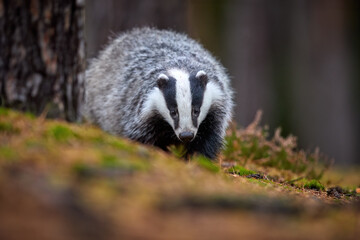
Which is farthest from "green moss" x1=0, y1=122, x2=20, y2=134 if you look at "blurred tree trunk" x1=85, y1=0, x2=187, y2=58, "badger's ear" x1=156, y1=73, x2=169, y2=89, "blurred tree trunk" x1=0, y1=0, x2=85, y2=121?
"blurred tree trunk" x1=85, y1=0, x2=187, y2=58

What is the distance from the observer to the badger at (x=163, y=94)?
16.9 ft

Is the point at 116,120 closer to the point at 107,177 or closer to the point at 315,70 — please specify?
the point at 107,177

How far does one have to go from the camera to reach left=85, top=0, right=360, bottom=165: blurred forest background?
16.8m

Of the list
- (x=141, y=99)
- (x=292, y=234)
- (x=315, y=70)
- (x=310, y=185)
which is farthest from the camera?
(x=315, y=70)

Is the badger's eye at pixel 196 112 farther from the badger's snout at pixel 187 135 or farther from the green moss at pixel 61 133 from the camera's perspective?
the green moss at pixel 61 133

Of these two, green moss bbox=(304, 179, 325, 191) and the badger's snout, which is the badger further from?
green moss bbox=(304, 179, 325, 191)

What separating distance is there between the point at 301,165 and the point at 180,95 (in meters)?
1.71

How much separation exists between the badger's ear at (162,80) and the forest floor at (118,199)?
1523mm

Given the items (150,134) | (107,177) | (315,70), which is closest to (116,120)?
(150,134)

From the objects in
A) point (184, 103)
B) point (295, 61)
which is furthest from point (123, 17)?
point (295, 61)

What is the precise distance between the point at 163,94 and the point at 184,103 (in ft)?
0.86

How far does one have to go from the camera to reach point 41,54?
421cm

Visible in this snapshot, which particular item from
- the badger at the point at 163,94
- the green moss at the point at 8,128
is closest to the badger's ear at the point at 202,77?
the badger at the point at 163,94

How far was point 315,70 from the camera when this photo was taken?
17.9 meters
